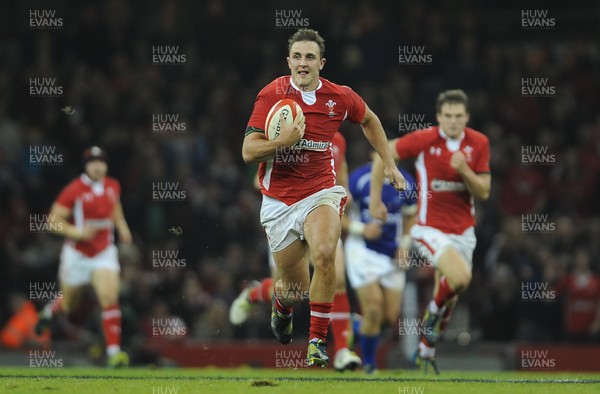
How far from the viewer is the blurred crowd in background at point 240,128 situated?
666 inches

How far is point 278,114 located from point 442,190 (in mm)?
3067

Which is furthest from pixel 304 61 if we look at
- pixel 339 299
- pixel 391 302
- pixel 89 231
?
pixel 89 231

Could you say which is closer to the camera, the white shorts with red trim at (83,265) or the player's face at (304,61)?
the player's face at (304,61)

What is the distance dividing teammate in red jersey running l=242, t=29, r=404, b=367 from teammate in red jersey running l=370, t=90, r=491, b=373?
1914 millimetres

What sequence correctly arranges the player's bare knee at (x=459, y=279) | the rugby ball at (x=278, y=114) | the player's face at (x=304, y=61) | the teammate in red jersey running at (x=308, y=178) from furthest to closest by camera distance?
the player's bare knee at (x=459, y=279) → the player's face at (x=304, y=61) → the teammate in red jersey running at (x=308, y=178) → the rugby ball at (x=278, y=114)

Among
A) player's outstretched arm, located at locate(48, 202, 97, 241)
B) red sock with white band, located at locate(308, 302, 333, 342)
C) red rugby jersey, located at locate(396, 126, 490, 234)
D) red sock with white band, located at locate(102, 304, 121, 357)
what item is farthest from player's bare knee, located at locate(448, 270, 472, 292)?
player's outstretched arm, located at locate(48, 202, 97, 241)

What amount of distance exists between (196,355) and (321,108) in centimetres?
713

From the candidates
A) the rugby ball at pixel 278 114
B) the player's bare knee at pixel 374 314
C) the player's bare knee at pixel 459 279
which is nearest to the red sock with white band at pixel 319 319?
the rugby ball at pixel 278 114

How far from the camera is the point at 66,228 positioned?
48.9ft

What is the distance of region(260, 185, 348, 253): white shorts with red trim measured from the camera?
9.73 meters

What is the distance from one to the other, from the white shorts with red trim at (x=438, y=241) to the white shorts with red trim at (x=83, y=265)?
4634mm

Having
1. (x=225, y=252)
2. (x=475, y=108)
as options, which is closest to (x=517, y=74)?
(x=475, y=108)

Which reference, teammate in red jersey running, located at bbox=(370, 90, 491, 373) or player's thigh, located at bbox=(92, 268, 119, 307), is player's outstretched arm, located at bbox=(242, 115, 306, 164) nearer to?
teammate in red jersey running, located at bbox=(370, 90, 491, 373)

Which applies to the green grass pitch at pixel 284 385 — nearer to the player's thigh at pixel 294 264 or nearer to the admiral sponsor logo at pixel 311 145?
the player's thigh at pixel 294 264
